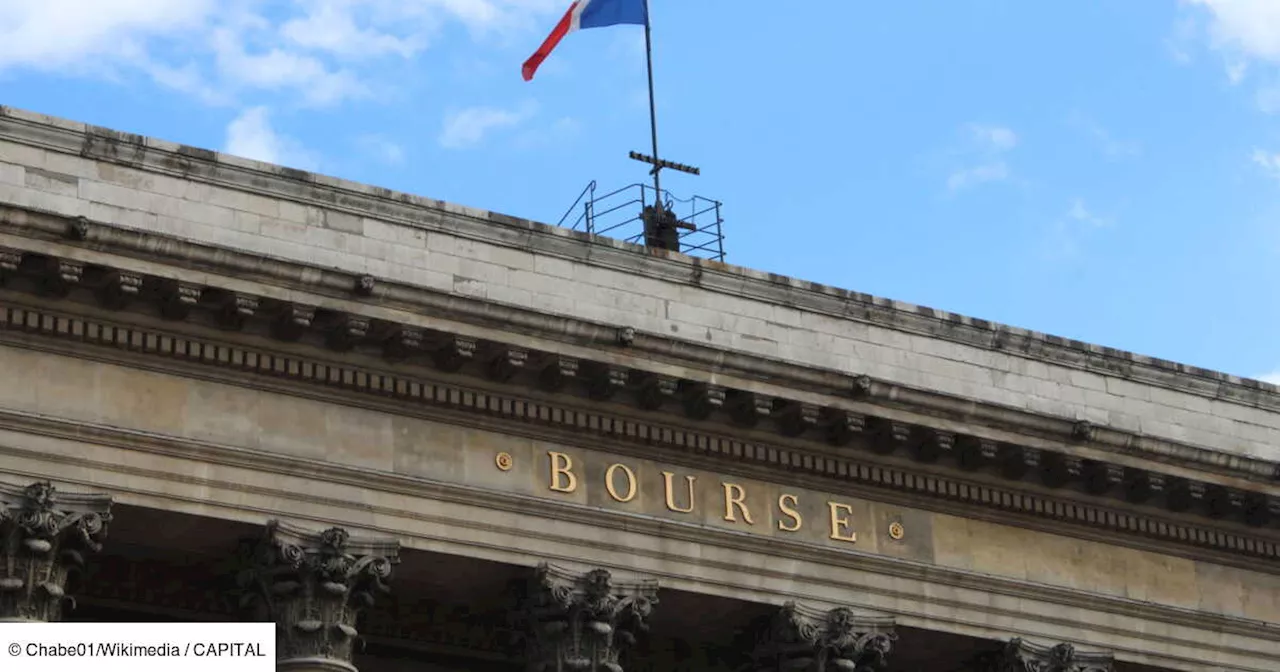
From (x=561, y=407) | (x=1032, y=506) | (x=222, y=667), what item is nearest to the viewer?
(x=222, y=667)

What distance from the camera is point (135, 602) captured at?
39.2 metres

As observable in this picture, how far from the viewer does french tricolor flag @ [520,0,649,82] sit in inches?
1943

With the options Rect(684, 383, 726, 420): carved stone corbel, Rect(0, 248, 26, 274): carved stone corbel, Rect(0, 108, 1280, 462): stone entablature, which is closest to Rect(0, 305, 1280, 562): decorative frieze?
Rect(684, 383, 726, 420): carved stone corbel

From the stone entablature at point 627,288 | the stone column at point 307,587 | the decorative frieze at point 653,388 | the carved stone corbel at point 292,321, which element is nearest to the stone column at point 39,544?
the stone column at point 307,587

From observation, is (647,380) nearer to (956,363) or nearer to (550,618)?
(550,618)

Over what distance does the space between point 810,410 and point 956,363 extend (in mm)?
4280

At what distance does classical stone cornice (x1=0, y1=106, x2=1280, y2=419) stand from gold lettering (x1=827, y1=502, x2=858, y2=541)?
128 inches

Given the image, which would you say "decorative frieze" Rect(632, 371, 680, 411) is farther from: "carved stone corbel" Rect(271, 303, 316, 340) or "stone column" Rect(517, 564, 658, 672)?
"carved stone corbel" Rect(271, 303, 316, 340)

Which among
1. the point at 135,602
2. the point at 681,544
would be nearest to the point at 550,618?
the point at 681,544

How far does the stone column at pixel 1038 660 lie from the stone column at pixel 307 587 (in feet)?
31.2

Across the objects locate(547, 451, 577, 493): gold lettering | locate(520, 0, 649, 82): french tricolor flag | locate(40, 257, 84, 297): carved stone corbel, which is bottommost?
locate(547, 451, 577, 493): gold lettering

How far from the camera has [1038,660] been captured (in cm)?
4297

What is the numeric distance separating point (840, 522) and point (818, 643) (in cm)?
198

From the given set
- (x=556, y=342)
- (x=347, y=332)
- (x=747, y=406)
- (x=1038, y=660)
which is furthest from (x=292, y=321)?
(x=1038, y=660)
